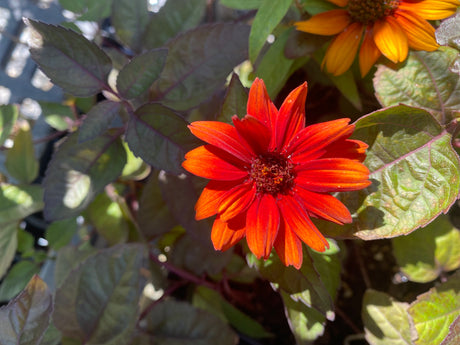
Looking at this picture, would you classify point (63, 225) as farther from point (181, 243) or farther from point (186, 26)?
point (186, 26)

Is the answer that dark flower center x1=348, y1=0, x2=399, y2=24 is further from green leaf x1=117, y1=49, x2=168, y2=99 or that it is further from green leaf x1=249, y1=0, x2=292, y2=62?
green leaf x1=117, y1=49, x2=168, y2=99

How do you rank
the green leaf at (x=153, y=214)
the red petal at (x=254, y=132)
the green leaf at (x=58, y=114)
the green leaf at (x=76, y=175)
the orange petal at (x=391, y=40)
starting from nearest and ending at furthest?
the red petal at (x=254, y=132) → the orange petal at (x=391, y=40) → the green leaf at (x=76, y=175) → the green leaf at (x=153, y=214) → the green leaf at (x=58, y=114)

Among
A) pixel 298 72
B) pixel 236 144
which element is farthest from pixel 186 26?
pixel 236 144

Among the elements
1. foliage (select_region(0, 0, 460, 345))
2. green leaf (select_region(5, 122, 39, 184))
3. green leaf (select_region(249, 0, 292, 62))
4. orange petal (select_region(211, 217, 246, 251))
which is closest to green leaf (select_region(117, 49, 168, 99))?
foliage (select_region(0, 0, 460, 345))

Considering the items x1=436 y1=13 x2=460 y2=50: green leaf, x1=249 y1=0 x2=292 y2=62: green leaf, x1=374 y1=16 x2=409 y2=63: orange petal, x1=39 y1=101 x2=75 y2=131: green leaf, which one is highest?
x1=436 y1=13 x2=460 y2=50: green leaf

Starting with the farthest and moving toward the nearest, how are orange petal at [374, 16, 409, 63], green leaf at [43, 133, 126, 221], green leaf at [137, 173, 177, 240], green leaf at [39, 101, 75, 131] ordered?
green leaf at [39, 101, 75, 131] → green leaf at [137, 173, 177, 240] → green leaf at [43, 133, 126, 221] → orange petal at [374, 16, 409, 63]

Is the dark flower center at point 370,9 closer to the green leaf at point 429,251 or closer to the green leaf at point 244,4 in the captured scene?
the green leaf at point 244,4

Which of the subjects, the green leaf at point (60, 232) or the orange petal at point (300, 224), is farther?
the green leaf at point (60, 232)

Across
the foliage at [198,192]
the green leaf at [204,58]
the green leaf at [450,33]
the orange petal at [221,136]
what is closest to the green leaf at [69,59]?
the foliage at [198,192]
